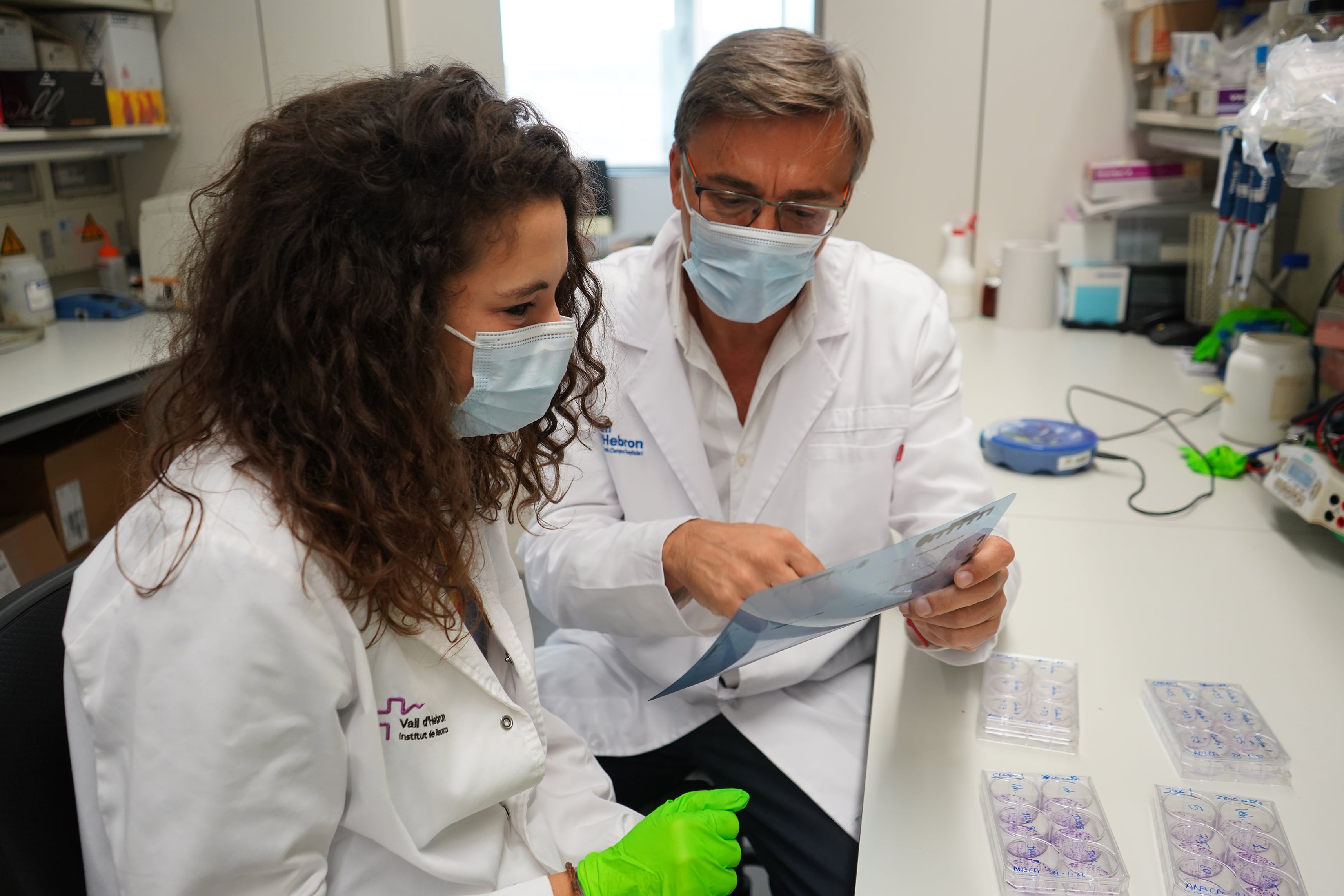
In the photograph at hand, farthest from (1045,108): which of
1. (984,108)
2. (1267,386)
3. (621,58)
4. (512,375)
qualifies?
(512,375)

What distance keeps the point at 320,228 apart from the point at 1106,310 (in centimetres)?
254

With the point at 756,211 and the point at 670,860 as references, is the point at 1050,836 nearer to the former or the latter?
the point at 670,860

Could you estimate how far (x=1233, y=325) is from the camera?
2248 mm

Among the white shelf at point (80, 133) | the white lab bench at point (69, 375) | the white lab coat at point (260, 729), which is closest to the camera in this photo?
the white lab coat at point (260, 729)

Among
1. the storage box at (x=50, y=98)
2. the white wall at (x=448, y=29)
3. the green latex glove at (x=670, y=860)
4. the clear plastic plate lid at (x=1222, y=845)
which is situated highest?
the white wall at (x=448, y=29)

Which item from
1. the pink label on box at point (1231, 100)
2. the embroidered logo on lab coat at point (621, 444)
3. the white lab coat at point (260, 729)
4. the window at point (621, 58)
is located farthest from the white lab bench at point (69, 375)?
the pink label on box at point (1231, 100)

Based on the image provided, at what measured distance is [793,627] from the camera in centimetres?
80

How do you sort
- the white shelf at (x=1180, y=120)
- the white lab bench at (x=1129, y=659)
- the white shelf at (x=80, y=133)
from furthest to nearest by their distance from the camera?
the white shelf at (x=80, y=133) → the white shelf at (x=1180, y=120) → the white lab bench at (x=1129, y=659)

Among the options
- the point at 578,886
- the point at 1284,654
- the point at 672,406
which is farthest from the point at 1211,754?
the point at 672,406

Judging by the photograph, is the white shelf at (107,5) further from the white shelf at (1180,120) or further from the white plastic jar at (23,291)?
the white shelf at (1180,120)

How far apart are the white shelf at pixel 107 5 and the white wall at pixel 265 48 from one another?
0.16 feet

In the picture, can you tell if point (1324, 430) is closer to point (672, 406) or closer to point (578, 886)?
point (672, 406)

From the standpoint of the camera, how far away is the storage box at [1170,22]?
2455 mm

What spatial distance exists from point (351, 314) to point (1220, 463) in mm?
1563
